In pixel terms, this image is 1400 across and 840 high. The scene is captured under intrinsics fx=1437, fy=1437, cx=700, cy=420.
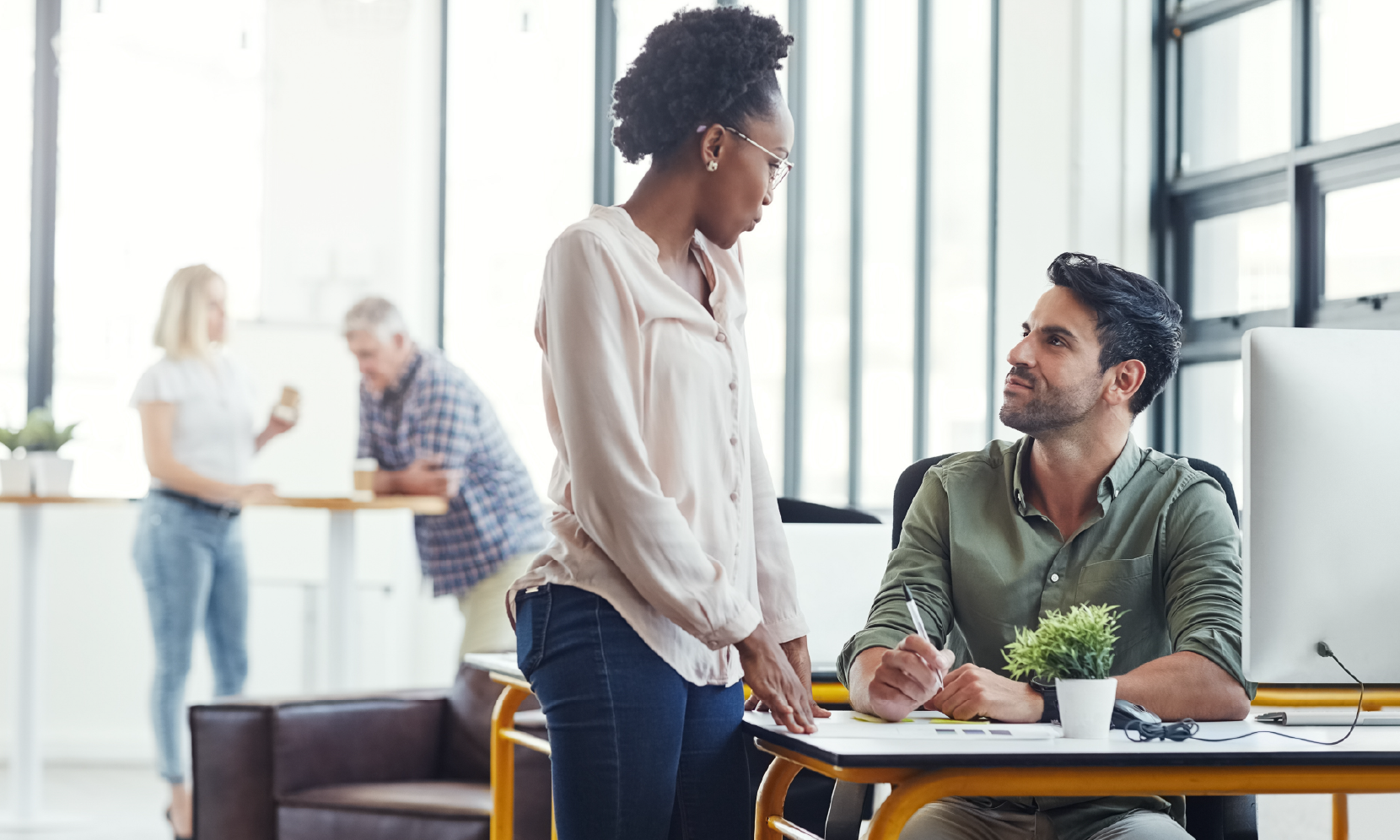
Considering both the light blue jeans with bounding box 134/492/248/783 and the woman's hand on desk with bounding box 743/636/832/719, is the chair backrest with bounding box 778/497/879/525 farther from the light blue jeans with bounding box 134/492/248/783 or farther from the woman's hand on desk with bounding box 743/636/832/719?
the light blue jeans with bounding box 134/492/248/783

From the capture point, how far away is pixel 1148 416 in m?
4.88

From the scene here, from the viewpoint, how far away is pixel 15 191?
5.08m

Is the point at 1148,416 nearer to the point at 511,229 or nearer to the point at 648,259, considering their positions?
the point at 511,229

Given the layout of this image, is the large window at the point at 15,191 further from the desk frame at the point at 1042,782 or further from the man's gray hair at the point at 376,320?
the desk frame at the point at 1042,782

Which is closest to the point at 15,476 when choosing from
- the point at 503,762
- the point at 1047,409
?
the point at 503,762

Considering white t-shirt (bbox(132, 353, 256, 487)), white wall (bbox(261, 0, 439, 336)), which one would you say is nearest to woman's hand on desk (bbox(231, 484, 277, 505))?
white t-shirt (bbox(132, 353, 256, 487))

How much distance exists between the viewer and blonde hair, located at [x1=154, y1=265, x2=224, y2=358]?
402cm

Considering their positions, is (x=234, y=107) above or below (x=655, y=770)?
above

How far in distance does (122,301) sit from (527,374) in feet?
4.80

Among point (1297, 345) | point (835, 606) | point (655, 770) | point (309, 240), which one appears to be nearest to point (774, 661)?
point (655, 770)

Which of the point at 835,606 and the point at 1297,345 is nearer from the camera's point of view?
the point at 1297,345

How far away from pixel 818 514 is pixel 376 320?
5.63 ft

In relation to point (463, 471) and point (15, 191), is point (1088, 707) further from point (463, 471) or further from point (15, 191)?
point (15, 191)

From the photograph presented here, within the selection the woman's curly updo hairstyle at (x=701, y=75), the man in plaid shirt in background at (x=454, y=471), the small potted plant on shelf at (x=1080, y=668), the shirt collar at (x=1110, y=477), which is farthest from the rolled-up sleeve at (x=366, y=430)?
the small potted plant on shelf at (x=1080, y=668)
